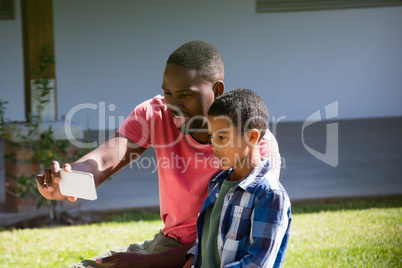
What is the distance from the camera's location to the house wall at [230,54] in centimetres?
898

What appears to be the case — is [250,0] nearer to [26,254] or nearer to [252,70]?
[252,70]

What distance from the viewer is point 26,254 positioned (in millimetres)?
4488

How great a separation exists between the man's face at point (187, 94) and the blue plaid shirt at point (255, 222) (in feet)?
1.25

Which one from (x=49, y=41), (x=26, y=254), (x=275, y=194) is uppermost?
(x=49, y=41)

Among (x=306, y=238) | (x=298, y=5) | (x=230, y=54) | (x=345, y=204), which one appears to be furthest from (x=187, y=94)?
(x=298, y=5)

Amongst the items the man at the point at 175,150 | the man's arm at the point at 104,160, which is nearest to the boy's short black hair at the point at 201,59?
the man at the point at 175,150

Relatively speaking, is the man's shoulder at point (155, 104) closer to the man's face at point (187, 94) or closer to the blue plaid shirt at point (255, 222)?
the man's face at point (187, 94)

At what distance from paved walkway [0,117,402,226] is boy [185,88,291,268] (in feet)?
11.8

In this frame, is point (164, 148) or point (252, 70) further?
point (252, 70)

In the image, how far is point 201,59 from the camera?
241cm

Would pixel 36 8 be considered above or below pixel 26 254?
above

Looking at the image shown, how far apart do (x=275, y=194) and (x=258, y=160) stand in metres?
0.22

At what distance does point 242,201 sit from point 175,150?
0.54 metres

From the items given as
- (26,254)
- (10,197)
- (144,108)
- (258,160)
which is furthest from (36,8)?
(258,160)
